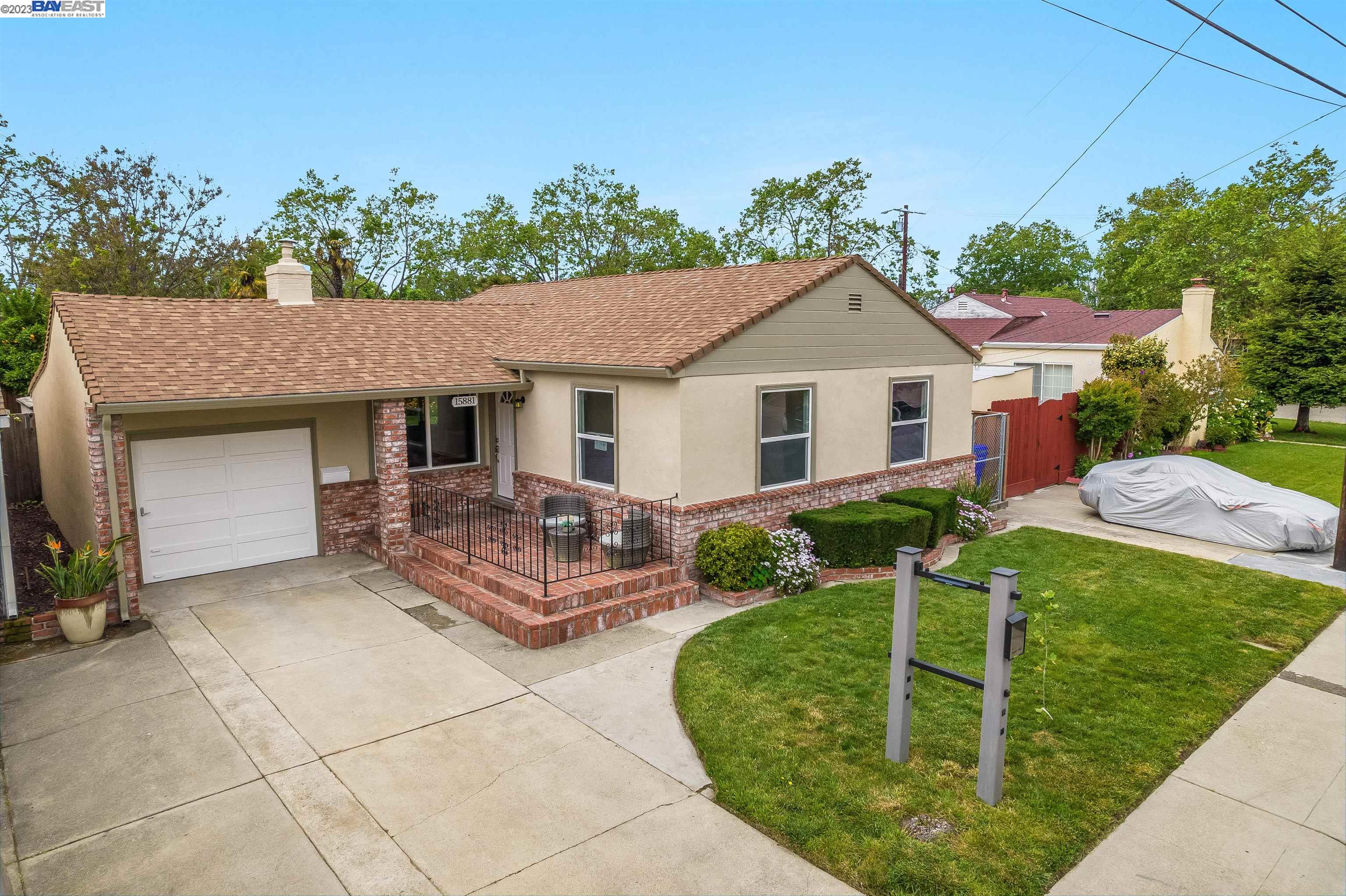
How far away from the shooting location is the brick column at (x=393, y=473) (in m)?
11.4

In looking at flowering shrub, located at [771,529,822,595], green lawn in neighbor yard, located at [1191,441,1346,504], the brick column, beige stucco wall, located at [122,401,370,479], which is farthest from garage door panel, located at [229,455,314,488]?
green lawn in neighbor yard, located at [1191,441,1346,504]

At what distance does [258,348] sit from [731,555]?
7.30m

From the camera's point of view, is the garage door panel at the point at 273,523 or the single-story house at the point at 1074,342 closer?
the garage door panel at the point at 273,523

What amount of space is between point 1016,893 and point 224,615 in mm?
8963

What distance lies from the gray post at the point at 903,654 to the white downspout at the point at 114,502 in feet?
28.3

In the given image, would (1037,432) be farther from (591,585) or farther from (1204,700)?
(591,585)

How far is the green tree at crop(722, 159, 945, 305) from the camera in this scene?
38.3 m

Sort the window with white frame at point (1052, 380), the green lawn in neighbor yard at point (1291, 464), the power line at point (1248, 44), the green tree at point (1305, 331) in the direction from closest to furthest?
the power line at point (1248, 44) → the green lawn in neighbor yard at point (1291, 464) → the window with white frame at point (1052, 380) → the green tree at point (1305, 331)

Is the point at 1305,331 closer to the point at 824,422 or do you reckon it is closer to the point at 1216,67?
the point at 1216,67

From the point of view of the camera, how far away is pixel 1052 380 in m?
24.5

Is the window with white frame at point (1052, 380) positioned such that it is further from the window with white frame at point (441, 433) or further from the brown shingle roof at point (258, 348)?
the brown shingle roof at point (258, 348)

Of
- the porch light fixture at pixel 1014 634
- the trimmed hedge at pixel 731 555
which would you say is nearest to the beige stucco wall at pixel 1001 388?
the trimmed hedge at pixel 731 555

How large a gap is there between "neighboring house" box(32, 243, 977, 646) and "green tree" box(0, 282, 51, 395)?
22.1 feet

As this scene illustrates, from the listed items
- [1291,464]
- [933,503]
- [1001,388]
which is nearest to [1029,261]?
[1291,464]
